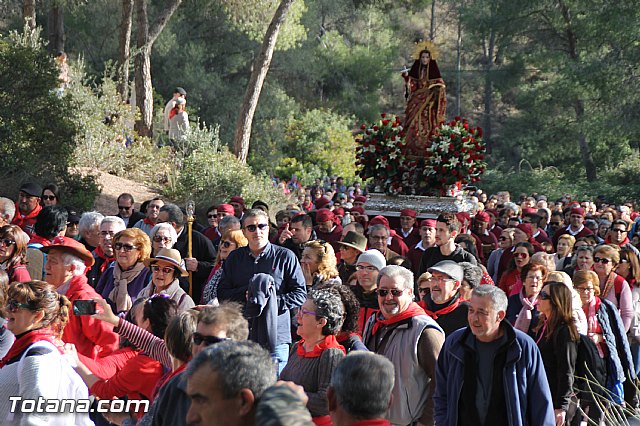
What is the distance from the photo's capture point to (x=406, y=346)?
6012 mm

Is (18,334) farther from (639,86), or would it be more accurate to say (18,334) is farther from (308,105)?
(308,105)

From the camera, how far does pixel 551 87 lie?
1508 inches

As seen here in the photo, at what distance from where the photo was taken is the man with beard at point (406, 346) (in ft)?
19.6

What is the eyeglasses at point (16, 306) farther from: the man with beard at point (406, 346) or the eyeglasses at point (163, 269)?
the man with beard at point (406, 346)

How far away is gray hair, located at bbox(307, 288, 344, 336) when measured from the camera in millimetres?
5535

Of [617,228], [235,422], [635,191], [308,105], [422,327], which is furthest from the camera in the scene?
[308,105]

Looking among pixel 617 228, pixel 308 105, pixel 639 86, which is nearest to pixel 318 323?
pixel 617 228

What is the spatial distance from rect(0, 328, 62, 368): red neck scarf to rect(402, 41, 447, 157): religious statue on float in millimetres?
11387

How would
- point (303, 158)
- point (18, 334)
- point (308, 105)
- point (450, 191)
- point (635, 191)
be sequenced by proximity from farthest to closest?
point (308, 105) < point (303, 158) < point (635, 191) < point (450, 191) < point (18, 334)

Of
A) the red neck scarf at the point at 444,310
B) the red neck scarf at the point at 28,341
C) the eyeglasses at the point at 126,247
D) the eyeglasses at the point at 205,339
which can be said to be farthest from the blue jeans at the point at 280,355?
the eyeglasses at the point at 205,339

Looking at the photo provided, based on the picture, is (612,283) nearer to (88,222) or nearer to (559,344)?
(559,344)

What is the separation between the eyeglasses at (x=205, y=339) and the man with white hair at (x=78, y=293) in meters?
1.58

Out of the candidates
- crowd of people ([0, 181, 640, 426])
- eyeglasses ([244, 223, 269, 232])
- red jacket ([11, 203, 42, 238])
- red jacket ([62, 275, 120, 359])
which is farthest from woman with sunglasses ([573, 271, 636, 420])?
red jacket ([11, 203, 42, 238])

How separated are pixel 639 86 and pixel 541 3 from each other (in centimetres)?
1000
